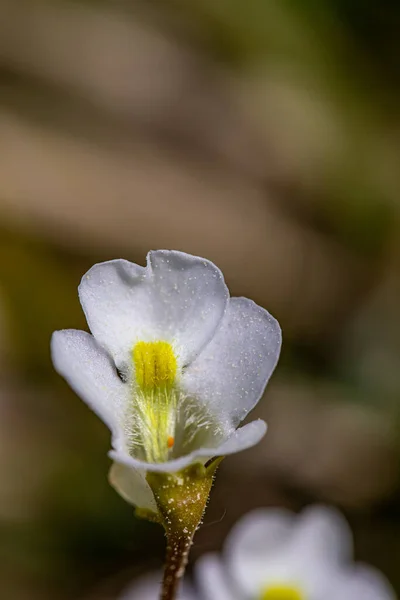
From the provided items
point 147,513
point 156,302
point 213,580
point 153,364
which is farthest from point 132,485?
point 213,580

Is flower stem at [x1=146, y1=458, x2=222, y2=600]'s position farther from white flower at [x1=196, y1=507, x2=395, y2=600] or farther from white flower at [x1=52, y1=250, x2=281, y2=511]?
white flower at [x1=196, y1=507, x2=395, y2=600]

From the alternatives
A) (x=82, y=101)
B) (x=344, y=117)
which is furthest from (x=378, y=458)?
(x=82, y=101)

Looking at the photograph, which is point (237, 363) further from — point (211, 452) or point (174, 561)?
point (174, 561)

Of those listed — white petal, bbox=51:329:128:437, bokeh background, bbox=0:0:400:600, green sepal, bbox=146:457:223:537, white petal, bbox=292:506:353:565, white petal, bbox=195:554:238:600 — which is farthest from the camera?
bokeh background, bbox=0:0:400:600

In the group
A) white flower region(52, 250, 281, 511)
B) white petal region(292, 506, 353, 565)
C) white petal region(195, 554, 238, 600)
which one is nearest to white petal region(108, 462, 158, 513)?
white flower region(52, 250, 281, 511)

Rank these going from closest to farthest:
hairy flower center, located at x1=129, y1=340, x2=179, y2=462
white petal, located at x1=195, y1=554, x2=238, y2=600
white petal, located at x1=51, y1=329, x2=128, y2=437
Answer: white petal, located at x1=51, y1=329, x2=128, y2=437 → hairy flower center, located at x1=129, y1=340, x2=179, y2=462 → white petal, located at x1=195, y1=554, x2=238, y2=600

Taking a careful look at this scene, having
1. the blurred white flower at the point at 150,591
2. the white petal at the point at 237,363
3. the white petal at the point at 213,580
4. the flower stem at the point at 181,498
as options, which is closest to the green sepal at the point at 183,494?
the flower stem at the point at 181,498
